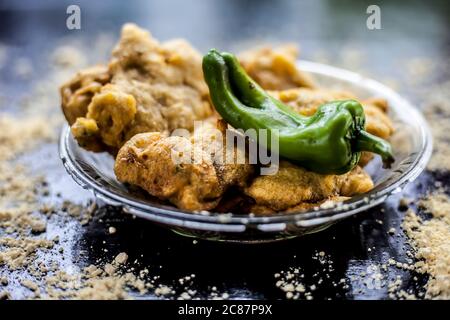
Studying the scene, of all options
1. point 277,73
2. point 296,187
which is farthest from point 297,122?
point 277,73

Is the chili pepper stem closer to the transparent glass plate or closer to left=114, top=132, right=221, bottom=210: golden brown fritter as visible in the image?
the transparent glass plate

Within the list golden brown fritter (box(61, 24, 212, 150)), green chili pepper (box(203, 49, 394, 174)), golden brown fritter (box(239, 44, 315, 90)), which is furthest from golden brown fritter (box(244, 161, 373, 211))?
golden brown fritter (box(239, 44, 315, 90))

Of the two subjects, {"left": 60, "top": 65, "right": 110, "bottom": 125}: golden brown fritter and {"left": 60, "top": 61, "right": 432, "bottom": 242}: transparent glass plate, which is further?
{"left": 60, "top": 65, "right": 110, "bottom": 125}: golden brown fritter

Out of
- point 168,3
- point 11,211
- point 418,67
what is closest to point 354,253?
point 11,211

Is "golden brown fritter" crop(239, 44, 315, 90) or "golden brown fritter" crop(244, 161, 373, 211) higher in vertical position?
"golden brown fritter" crop(239, 44, 315, 90)

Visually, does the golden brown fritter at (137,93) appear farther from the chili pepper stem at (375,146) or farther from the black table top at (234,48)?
the chili pepper stem at (375,146)

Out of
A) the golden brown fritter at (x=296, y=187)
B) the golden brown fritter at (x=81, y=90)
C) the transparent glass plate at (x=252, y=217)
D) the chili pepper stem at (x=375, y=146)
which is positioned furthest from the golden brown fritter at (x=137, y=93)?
the chili pepper stem at (x=375, y=146)

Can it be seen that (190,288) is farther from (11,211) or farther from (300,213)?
(11,211)
